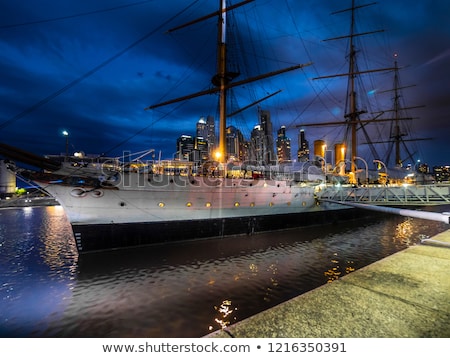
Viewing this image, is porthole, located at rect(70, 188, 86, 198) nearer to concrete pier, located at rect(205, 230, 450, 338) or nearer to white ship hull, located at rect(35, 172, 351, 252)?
white ship hull, located at rect(35, 172, 351, 252)

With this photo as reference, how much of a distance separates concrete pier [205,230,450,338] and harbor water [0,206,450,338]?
302 cm

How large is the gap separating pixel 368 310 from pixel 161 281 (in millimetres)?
6937

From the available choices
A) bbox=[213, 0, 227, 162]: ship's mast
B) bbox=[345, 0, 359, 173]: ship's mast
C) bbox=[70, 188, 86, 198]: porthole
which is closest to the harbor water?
bbox=[70, 188, 86, 198]: porthole

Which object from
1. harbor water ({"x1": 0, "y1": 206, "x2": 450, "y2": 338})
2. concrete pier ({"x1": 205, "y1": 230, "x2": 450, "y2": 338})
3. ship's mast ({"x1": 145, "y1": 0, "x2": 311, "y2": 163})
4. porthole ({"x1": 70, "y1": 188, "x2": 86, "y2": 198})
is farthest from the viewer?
ship's mast ({"x1": 145, "y1": 0, "x2": 311, "y2": 163})

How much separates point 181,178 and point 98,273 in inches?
246

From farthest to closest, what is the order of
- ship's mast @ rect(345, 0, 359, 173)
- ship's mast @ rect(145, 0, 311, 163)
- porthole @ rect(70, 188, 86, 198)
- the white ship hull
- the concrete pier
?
1. ship's mast @ rect(345, 0, 359, 173)
2. ship's mast @ rect(145, 0, 311, 163)
3. the white ship hull
4. porthole @ rect(70, 188, 86, 198)
5. the concrete pier

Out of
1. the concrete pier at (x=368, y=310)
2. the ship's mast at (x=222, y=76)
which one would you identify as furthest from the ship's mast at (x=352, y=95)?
the concrete pier at (x=368, y=310)

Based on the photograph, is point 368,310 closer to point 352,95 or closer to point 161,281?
point 161,281

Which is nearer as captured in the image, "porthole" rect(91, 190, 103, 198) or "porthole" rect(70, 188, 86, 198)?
"porthole" rect(70, 188, 86, 198)

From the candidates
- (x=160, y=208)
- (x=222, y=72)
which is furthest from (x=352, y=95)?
(x=160, y=208)

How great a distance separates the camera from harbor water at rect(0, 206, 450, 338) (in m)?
5.46

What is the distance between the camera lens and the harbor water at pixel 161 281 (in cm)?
546

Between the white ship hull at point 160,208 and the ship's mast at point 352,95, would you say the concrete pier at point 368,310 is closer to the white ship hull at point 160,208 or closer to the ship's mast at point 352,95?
the white ship hull at point 160,208

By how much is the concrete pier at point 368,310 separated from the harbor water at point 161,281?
3025mm
